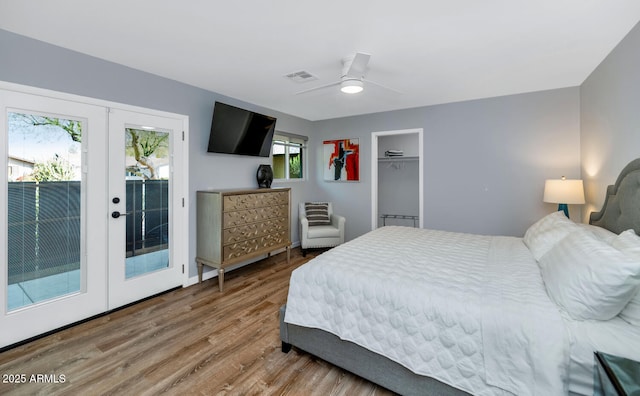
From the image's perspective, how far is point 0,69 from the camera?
2.16 m

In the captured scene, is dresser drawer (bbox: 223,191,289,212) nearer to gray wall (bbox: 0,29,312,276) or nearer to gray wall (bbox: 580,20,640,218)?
gray wall (bbox: 0,29,312,276)

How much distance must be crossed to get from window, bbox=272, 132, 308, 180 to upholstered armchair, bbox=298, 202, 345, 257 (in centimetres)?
66

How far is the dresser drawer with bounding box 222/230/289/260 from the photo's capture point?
3465mm

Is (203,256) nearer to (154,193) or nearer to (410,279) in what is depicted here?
(154,193)

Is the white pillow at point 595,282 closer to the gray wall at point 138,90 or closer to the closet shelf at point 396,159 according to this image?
the gray wall at point 138,90

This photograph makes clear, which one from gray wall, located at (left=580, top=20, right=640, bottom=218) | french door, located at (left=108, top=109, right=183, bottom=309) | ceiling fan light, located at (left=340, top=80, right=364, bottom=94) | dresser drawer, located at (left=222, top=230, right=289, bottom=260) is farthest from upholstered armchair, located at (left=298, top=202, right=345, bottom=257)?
gray wall, located at (left=580, top=20, right=640, bottom=218)

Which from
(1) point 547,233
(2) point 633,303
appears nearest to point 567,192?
(1) point 547,233

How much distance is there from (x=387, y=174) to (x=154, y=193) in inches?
164

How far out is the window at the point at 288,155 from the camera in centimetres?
490

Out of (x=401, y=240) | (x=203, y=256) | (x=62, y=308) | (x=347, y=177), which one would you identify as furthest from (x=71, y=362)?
(x=347, y=177)

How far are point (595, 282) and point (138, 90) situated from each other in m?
3.95

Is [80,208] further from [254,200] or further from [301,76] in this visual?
[301,76]

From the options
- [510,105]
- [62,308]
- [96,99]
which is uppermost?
[510,105]

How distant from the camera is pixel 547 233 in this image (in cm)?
235
